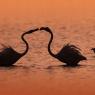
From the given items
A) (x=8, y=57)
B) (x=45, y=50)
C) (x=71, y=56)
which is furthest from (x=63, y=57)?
(x=45, y=50)

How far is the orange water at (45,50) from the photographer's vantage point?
1272 centimetres

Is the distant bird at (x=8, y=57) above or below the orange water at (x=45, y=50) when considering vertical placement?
above

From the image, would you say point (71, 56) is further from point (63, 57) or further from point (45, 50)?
point (45, 50)

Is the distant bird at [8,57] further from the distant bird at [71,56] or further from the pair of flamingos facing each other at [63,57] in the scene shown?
the distant bird at [71,56]

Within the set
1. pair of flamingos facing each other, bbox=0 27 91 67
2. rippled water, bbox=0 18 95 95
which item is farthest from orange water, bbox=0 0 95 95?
pair of flamingos facing each other, bbox=0 27 91 67

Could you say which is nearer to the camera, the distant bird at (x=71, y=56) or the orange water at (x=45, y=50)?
the orange water at (x=45, y=50)

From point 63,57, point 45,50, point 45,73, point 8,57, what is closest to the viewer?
point 45,73

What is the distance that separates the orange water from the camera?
12.7 m

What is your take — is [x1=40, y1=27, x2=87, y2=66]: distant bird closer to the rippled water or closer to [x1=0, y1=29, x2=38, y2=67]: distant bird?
the rippled water

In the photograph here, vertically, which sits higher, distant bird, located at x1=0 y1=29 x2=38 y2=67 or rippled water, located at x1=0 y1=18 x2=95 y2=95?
distant bird, located at x1=0 y1=29 x2=38 y2=67

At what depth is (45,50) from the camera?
1712cm

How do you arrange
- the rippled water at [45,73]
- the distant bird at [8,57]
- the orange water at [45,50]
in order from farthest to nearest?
the distant bird at [8,57] < the orange water at [45,50] < the rippled water at [45,73]

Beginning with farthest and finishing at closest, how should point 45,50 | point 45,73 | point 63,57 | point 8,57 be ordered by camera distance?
1. point 45,50
2. point 63,57
3. point 8,57
4. point 45,73

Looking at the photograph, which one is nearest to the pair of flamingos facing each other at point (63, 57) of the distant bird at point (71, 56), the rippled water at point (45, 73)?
the distant bird at point (71, 56)
